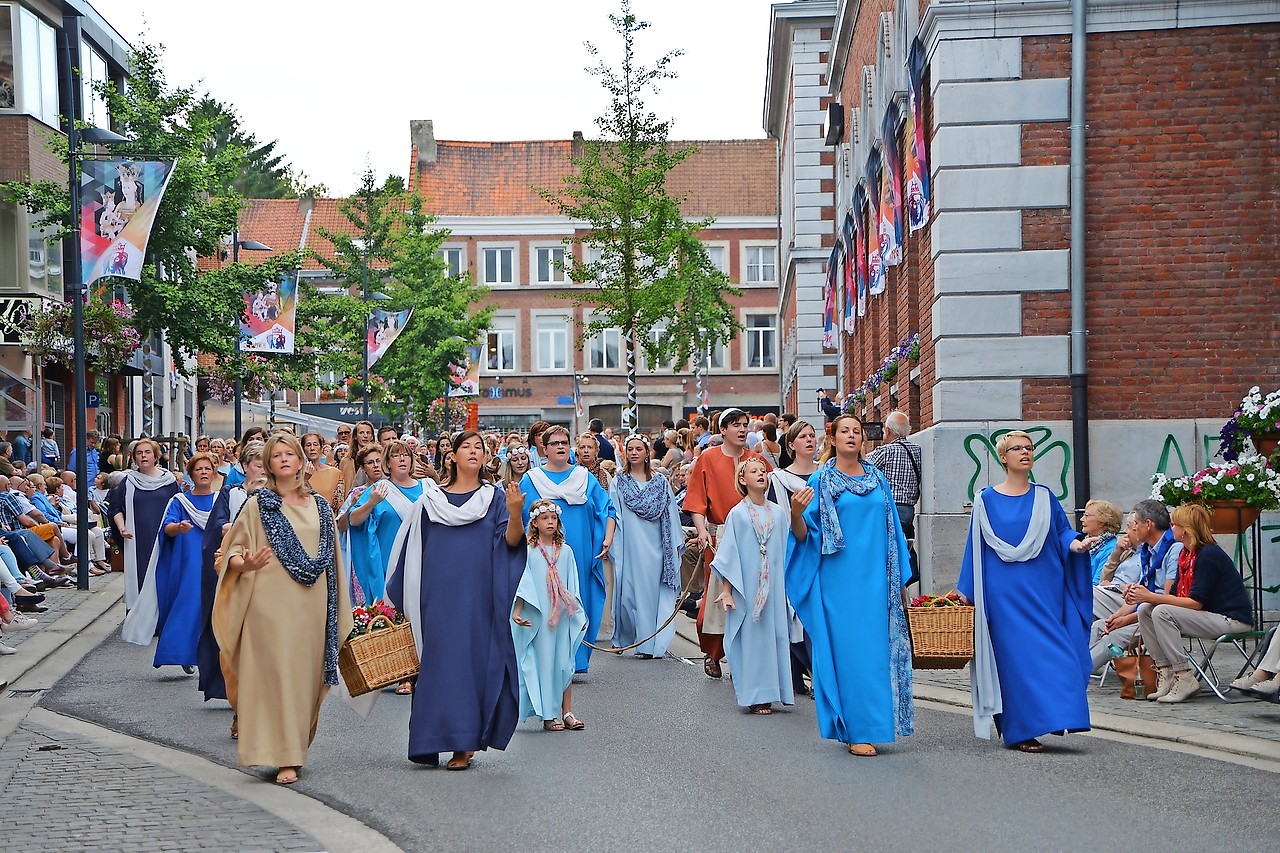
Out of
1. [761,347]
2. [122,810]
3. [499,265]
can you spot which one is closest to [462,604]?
[122,810]

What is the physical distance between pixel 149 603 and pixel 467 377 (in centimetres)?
3537

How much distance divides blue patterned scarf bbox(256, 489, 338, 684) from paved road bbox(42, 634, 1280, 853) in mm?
647

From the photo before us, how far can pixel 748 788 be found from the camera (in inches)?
324

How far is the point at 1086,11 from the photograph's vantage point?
1712 centimetres

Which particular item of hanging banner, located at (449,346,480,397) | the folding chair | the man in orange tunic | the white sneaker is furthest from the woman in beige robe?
hanging banner, located at (449,346,480,397)

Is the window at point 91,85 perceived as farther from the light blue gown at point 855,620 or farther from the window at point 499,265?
the light blue gown at point 855,620

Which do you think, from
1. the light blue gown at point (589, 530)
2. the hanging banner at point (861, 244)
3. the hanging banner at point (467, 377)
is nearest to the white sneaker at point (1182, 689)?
the light blue gown at point (589, 530)

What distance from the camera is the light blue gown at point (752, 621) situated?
11.2 meters

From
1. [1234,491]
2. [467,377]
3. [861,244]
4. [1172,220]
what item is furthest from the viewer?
[467,377]

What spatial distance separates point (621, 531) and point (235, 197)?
20.5 m

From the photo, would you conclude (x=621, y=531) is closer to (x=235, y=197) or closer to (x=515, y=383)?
(x=235, y=197)

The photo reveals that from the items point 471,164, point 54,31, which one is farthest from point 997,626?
point 471,164

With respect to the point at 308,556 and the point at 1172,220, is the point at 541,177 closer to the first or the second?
the point at 1172,220

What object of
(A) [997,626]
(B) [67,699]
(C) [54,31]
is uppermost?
(C) [54,31]
